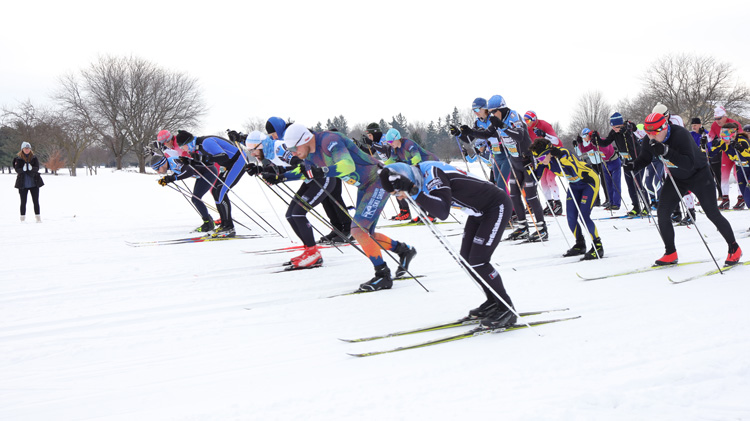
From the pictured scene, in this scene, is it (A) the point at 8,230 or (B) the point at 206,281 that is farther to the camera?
(A) the point at 8,230

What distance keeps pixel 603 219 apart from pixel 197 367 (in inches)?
357

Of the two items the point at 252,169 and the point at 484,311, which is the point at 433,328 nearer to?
the point at 484,311

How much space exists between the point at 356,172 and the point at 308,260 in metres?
1.65

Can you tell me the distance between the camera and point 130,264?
259 inches

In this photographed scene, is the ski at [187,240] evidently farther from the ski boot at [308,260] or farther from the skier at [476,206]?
the skier at [476,206]

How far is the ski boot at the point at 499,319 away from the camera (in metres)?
3.56

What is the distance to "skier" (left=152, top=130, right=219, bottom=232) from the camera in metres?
9.22

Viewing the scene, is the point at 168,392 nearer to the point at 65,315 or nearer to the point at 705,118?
the point at 65,315

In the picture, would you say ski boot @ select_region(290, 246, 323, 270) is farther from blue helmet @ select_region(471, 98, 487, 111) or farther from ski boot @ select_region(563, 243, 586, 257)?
blue helmet @ select_region(471, 98, 487, 111)

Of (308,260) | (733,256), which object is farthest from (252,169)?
(733,256)

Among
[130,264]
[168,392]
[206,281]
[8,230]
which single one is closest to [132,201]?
[8,230]

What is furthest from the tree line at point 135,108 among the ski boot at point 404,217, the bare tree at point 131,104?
the ski boot at point 404,217

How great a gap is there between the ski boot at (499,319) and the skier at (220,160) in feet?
18.1

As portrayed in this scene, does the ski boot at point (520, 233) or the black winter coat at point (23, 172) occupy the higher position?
the black winter coat at point (23, 172)
